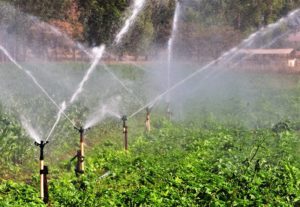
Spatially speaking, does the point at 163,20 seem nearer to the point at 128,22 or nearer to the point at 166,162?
the point at 128,22

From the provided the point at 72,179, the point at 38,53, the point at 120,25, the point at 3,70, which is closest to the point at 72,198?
the point at 72,179

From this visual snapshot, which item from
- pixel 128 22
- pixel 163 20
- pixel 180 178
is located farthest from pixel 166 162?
pixel 163 20

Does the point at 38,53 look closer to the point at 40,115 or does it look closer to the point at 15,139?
the point at 40,115

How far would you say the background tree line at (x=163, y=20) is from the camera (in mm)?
43594

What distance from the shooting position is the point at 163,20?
200ft

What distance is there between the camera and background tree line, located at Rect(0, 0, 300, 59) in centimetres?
4359

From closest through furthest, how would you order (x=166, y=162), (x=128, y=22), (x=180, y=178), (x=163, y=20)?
1. (x=180, y=178)
2. (x=166, y=162)
3. (x=128, y=22)
4. (x=163, y=20)

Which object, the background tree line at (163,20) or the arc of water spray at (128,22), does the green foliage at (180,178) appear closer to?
the background tree line at (163,20)

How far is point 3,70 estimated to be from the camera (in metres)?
36.1

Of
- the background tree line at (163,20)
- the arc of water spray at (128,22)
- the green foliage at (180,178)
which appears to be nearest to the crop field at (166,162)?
the green foliage at (180,178)

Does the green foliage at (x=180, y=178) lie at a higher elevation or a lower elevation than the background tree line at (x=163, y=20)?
lower

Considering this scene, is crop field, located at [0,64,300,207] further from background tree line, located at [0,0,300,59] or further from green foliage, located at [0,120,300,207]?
→ background tree line, located at [0,0,300,59]

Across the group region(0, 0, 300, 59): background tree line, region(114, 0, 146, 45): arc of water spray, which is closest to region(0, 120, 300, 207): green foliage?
region(0, 0, 300, 59): background tree line

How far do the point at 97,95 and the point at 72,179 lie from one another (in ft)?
59.6
